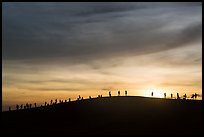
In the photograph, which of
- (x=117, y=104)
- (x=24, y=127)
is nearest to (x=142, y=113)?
(x=117, y=104)

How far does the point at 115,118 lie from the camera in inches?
1588

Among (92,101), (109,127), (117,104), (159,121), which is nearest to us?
(109,127)

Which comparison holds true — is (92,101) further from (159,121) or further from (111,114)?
(159,121)

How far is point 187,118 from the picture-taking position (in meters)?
38.5

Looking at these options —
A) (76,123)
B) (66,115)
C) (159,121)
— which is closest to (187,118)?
(159,121)

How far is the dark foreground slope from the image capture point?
33963 millimetres

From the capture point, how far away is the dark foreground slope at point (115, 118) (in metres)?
34.0

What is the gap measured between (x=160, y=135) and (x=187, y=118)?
939 centimetres

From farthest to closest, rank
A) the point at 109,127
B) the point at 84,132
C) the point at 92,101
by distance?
the point at 92,101, the point at 109,127, the point at 84,132

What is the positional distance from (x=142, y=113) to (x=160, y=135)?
39.1 ft

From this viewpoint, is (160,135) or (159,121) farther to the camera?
(159,121)

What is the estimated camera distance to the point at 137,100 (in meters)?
51.8

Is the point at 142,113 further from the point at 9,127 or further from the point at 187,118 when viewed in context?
the point at 9,127

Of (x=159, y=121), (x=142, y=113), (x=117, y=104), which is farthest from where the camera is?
(x=117, y=104)
